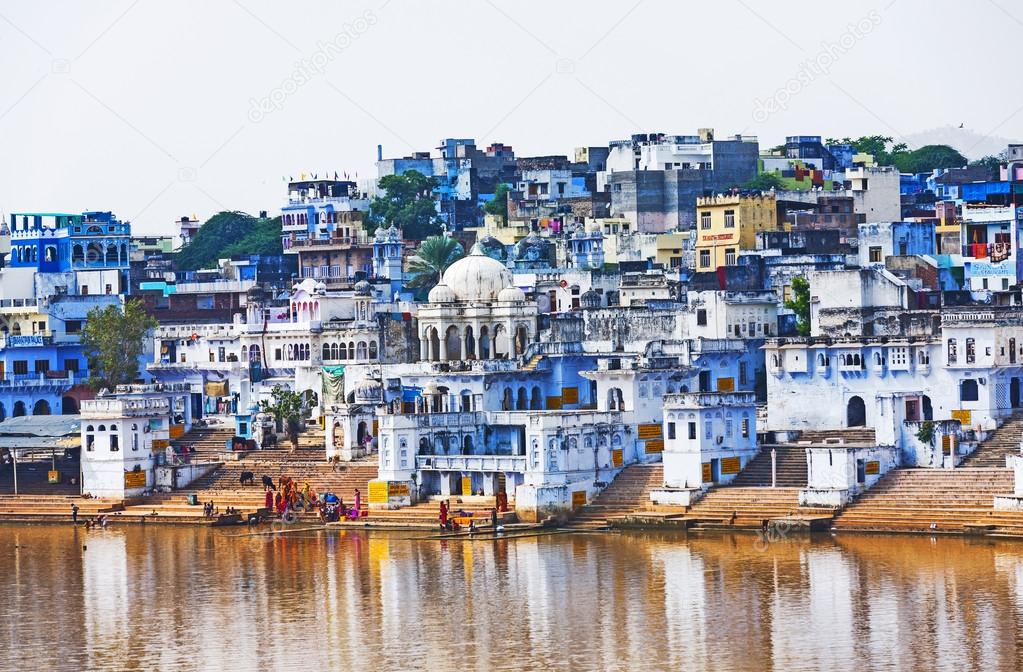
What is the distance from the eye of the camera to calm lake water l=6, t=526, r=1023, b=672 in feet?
140

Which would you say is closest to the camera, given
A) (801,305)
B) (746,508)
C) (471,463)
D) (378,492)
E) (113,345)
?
(746,508)

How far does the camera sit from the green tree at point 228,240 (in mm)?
102562

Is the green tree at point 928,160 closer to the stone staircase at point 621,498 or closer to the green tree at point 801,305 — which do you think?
the green tree at point 801,305

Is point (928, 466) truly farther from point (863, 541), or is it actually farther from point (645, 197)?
point (645, 197)

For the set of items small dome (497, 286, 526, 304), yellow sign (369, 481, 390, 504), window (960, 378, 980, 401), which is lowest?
yellow sign (369, 481, 390, 504)

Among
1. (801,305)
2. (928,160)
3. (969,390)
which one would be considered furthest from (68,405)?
(928,160)

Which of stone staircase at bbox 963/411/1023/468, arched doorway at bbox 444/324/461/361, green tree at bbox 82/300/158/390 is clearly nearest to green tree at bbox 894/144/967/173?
arched doorway at bbox 444/324/461/361

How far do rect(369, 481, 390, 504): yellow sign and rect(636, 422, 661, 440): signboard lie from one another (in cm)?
659

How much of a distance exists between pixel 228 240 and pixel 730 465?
166ft

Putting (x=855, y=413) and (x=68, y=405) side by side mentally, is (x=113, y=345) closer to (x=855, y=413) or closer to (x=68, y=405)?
(x=68, y=405)

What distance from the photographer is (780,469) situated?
195 ft

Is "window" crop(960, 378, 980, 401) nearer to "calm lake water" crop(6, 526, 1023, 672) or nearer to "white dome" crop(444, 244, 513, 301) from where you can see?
"calm lake water" crop(6, 526, 1023, 672)

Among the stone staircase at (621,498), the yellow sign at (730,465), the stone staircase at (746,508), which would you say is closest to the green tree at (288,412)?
the stone staircase at (621,498)

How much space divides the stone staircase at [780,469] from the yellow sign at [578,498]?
→ 3654mm
